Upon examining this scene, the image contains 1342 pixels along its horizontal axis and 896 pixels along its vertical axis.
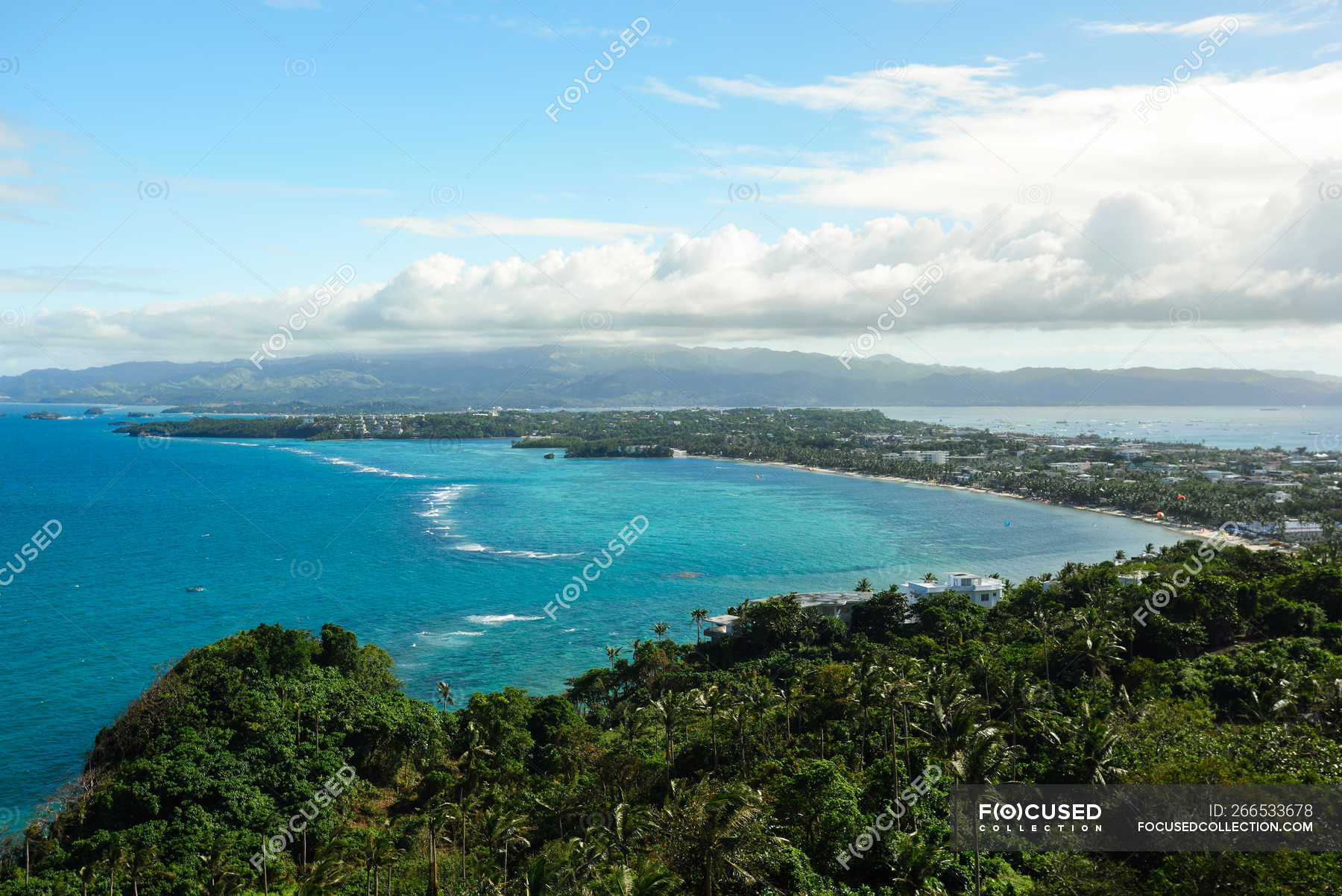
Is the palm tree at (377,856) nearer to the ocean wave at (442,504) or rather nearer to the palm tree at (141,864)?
the palm tree at (141,864)

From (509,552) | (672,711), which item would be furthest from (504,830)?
(509,552)

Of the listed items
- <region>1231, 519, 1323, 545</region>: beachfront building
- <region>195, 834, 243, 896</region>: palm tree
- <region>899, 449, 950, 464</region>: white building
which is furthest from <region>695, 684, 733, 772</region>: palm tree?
<region>899, 449, 950, 464</region>: white building

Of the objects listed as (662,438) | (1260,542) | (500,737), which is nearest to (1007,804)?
(500,737)

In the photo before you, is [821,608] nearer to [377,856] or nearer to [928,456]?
[377,856]

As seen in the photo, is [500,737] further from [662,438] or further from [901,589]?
[662,438]

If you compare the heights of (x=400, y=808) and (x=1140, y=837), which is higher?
(x=1140, y=837)

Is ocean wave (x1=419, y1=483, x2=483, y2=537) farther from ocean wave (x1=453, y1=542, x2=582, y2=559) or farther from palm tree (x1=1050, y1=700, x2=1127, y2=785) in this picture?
palm tree (x1=1050, y1=700, x2=1127, y2=785)
